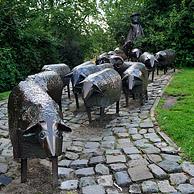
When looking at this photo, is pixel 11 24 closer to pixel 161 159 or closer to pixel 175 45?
pixel 175 45

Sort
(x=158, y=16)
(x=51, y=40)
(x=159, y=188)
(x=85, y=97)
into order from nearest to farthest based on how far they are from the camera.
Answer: (x=159, y=188), (x=85, y=97), (x=51, y=40), (x=158, y=16)

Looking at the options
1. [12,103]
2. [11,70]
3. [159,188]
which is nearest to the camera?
[159,188]

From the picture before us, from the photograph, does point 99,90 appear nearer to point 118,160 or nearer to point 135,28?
point 118,160

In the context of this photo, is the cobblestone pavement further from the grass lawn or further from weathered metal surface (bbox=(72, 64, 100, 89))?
weathered metal surface (bbox=(72, 64, 100, 89))

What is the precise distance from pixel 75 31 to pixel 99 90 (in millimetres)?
13351

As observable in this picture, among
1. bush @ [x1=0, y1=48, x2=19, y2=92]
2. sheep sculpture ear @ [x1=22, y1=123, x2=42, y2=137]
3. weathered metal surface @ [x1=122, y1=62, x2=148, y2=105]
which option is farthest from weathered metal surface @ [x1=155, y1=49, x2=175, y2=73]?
sheep sculpture ear @ [x1=22, y1=123, x2=42, y2=137]


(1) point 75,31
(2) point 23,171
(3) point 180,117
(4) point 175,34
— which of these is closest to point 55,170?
(2) point 23,171

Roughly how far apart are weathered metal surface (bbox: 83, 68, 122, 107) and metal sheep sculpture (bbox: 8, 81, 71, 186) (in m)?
2.36

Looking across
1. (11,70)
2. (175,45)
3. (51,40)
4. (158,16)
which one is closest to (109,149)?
(11,70)

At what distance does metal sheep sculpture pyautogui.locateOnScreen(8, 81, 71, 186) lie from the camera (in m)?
4.66

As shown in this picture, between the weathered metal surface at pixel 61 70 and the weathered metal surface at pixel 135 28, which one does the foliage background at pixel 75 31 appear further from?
the weathered metal surface at pixel 61 70

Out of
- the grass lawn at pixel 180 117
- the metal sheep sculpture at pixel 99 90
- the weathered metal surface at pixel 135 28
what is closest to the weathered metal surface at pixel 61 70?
the metal sheep sculpture at pixel 99 90

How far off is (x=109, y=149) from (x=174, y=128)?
173cm

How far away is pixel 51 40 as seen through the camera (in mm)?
17359
